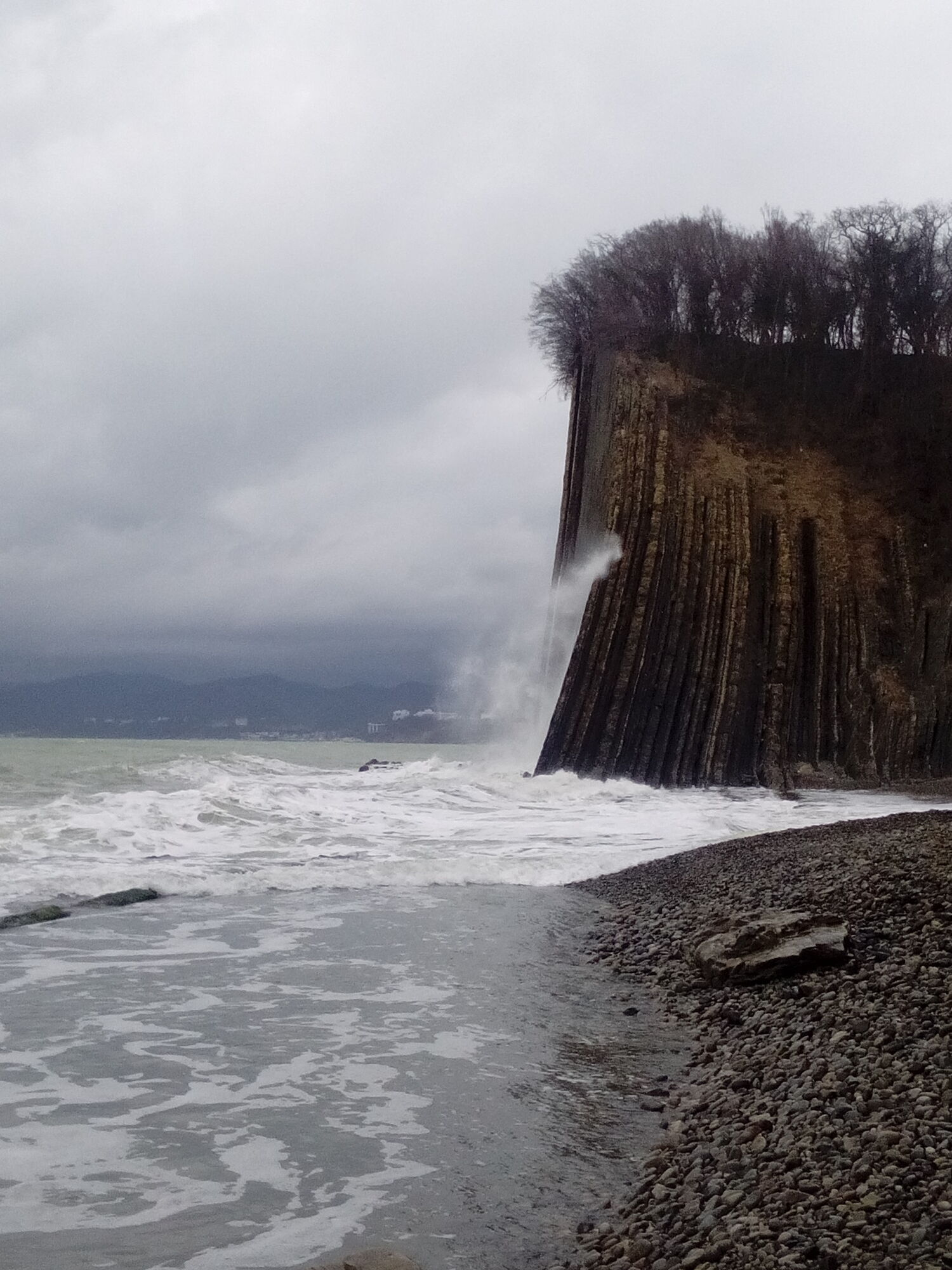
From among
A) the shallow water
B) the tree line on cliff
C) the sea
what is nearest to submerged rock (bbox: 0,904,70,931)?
the sea

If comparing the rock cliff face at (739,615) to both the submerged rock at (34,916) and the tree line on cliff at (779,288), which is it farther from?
the submerged rock at (34,916)

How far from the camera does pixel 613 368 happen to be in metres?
33.2

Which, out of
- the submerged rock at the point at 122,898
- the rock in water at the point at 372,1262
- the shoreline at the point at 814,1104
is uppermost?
the shoreline at the point at 814,1104

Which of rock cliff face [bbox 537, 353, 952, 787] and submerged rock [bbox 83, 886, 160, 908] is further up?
rock cliff face [bbox 537, 353, 952, 787]

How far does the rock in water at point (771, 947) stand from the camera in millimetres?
7949

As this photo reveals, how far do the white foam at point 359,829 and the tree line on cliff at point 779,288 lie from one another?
15194mm

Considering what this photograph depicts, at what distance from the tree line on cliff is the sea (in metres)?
22.3

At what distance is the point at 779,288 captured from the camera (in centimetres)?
3453

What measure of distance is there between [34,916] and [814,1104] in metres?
9.30

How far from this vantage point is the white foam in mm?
15180

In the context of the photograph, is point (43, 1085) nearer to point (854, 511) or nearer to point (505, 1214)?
point (505, 1214)

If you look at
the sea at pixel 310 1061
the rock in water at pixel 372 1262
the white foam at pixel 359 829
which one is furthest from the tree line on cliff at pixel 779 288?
the rock in water at pixel 372 1262

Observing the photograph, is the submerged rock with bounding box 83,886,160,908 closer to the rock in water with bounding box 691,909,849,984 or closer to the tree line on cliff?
the rock in water with bounding box 691,909,849,984

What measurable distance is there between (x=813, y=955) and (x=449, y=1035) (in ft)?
8.94
